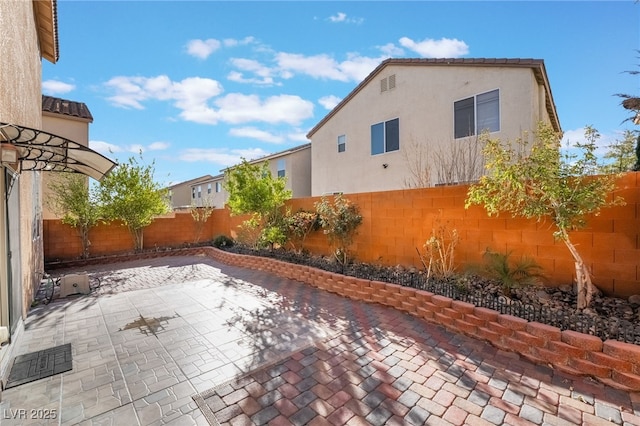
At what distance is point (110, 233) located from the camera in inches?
464

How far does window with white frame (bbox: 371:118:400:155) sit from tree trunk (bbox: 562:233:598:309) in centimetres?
874

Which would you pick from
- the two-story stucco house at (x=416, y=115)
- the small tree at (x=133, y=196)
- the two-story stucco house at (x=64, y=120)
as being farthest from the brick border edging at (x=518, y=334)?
the two-story stucco house at (x=64, y=120)

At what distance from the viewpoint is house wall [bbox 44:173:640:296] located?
158 inches

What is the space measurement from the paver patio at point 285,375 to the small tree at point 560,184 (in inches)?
79.1

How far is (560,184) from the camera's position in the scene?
410 centimetres

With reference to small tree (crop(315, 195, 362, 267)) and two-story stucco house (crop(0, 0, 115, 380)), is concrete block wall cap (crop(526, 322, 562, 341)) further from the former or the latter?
two-story stucco house (crop(0, 0, 115, 380))

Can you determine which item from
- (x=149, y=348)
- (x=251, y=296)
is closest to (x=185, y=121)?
(x=251, y=296)

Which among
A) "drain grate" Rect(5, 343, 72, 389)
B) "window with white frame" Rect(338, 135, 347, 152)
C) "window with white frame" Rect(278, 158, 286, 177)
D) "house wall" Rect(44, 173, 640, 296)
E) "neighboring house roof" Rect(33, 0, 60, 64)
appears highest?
"neighboring house roof" Rect(33, 0, 60, 64)

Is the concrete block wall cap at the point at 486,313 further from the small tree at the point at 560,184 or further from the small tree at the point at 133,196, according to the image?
the small tree at the point at 133,196

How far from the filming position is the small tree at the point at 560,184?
393cm

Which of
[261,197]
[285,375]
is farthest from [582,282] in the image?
[261,197]

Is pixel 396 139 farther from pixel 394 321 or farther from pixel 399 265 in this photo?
pixel 394 321

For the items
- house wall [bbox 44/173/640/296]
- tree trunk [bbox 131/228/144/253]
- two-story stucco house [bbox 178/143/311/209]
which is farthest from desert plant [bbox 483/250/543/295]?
two-story stucco house [bbox 178/143/311/209]

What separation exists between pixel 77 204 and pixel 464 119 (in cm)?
1507
